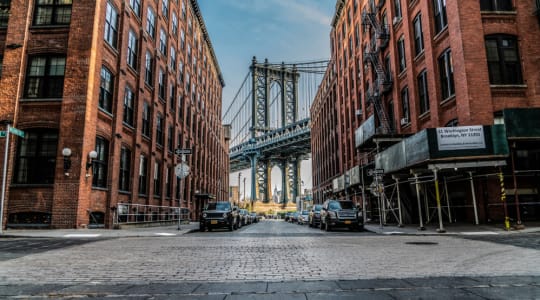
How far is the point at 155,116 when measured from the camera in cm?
2755

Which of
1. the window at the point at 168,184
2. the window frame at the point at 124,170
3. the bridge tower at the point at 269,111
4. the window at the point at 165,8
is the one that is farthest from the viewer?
the bridge tower at the point at 269,111

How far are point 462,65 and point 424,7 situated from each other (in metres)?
5.75

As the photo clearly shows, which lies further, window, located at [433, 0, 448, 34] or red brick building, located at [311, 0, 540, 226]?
window, located at [433, 0, 448, 34]

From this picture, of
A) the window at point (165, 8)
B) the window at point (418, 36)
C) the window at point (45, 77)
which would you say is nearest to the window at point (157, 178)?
the window at point (45, 77)

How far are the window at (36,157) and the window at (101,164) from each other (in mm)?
1912

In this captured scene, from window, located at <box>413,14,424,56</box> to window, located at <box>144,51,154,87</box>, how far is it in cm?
1825

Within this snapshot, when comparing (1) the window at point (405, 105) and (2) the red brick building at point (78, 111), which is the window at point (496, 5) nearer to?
(1) the window at point (405, 105)

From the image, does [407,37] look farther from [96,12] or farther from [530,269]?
[530,269]

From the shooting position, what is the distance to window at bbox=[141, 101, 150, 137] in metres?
25.9

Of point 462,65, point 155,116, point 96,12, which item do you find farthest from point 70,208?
point 462,65

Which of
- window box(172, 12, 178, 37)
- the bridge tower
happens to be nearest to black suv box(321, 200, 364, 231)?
window box(172, 12, 178, 37)

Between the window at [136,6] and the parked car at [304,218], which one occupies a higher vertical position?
the window at [136,6]

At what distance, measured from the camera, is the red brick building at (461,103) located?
52.1 feet

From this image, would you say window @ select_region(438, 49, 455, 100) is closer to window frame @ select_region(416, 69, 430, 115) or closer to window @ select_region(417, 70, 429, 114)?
window frame @ select_region(416, 69, 430, 115)
